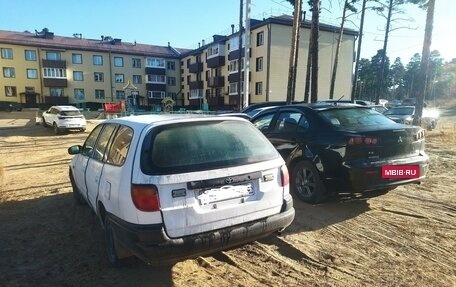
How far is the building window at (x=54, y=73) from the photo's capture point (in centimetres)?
4966

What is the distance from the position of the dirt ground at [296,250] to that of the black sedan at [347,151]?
1.36 ft

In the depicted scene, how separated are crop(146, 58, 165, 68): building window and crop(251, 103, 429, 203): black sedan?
5411 cm

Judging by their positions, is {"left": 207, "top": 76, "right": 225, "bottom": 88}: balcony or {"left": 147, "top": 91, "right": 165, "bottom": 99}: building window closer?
{"left": 207, "top": 76, "right": 225, "bottom": 88}: balcony

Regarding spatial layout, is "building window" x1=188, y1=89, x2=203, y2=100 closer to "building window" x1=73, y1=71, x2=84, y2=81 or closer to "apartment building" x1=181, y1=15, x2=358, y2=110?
"apartment building" x1=181, y1=15, x2=358, y2=110

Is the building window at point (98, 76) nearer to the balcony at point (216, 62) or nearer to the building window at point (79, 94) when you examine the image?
the building window at point (79, 94)

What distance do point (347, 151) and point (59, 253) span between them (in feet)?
12.8

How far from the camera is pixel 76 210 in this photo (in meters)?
5.44

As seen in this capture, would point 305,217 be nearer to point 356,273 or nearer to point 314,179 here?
point 314,179

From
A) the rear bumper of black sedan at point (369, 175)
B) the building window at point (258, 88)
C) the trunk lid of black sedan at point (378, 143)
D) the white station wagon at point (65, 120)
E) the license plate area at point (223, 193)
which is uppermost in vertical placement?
the building window at point (258, 88)

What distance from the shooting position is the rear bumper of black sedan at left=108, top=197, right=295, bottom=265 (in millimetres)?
2760

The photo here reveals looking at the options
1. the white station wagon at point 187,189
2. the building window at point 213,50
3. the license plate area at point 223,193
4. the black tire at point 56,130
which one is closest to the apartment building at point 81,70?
the building window at point 213,50

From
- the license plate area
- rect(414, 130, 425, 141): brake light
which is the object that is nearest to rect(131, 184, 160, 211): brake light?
the license plate area

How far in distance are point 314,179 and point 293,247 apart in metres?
1.49

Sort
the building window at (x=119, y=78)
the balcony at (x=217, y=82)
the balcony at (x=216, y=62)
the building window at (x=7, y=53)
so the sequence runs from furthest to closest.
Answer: the building window at (x=119, y=78) < the building window at (x=7, y=53) < the balcony at (x=217, y=82) < the balcony at (x=216, y=62)
